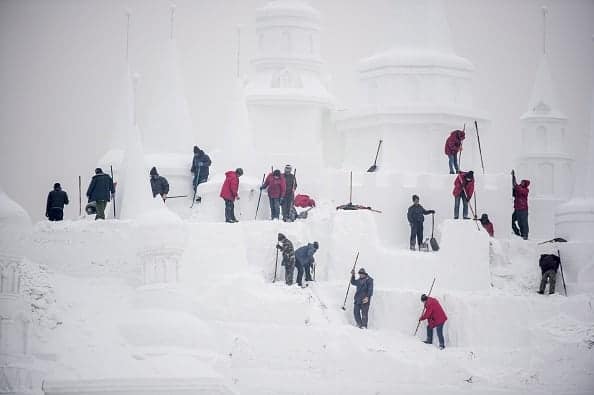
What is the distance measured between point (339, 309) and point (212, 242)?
145 inches

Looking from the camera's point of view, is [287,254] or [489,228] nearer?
[287,254]

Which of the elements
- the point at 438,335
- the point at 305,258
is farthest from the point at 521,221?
the point at 305,258

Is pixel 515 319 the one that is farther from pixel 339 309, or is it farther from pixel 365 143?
pixel 365 143

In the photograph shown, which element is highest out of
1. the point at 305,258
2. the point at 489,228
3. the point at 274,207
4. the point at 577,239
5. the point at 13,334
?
the point at 274,207

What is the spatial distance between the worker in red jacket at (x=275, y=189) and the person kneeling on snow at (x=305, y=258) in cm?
209

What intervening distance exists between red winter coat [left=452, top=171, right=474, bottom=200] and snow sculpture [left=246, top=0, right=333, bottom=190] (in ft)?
19.2

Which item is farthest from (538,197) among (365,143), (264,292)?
(264,292)

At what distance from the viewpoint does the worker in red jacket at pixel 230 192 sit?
46.4 meters

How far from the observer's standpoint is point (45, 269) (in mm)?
45344

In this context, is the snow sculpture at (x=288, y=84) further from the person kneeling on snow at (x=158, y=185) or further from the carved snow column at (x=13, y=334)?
the carved snow column at (x=13, y=334)

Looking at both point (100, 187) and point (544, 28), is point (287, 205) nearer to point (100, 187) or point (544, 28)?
point (100, 187)

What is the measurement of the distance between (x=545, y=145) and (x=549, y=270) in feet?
32.1

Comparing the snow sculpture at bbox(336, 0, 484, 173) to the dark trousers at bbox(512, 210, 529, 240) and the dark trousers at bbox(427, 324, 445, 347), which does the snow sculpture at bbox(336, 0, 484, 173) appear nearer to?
the dark trousers at bbox(512, 210, 529, 240)

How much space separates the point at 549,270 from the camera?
46.1m
